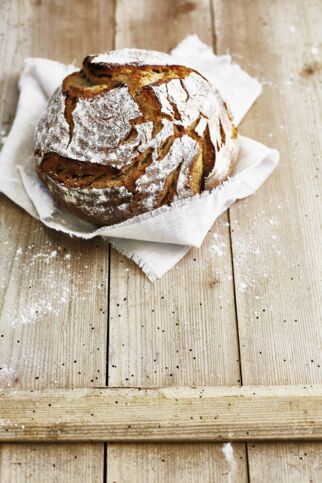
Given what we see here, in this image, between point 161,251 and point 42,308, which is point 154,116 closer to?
point 161,251

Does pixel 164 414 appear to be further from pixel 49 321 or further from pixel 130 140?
pixel 130 140

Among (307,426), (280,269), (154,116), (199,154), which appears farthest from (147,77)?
(307,426)

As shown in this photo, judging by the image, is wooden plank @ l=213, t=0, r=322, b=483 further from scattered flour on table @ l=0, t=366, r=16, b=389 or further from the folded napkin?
scattered flour on table @ l=0, t=366, r=16, b=389

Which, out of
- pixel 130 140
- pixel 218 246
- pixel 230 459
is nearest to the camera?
pixel 230 459

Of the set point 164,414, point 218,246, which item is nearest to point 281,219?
point 218,246

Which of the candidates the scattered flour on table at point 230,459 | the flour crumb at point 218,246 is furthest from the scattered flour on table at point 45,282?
the scattered flour on table at point 230,459

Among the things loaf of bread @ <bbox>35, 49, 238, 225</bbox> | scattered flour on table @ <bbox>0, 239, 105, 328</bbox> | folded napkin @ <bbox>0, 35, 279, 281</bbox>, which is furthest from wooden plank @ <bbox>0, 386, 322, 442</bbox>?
loaf of bread @ <bbox>35, 49, 238, 225</bbox>

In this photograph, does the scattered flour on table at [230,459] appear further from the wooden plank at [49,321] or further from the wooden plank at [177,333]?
the wooden plank at [49,321]
